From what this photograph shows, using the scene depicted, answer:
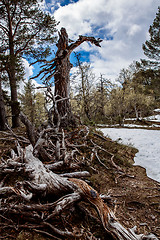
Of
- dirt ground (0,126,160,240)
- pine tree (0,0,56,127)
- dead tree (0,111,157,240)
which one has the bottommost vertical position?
dirt ground (0,126,160,240)

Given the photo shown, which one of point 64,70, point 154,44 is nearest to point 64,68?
point 64,70

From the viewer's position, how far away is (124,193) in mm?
3020

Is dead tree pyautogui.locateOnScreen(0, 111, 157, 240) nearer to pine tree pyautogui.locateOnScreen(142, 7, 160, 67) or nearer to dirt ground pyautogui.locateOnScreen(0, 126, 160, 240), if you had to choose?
dirt ground pyautogui.locateOnScreen(0, 126, 160, 240)

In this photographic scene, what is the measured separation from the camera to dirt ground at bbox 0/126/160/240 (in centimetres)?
198

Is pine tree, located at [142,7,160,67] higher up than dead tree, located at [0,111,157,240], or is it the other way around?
pine tree, located at [142,7,160,67]

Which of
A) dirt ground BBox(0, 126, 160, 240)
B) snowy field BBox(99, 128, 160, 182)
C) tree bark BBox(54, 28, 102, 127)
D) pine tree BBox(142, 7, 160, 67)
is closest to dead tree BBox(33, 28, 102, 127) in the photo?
tree bark BBox(54, 28, 102, 127)

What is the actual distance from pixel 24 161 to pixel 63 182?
3.62 ft

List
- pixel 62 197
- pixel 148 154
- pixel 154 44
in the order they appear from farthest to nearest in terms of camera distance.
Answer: pixel 154 44
pixel 148 154
pixel 62 197

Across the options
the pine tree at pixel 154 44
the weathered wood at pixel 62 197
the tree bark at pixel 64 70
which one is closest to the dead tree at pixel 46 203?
the weathered wood at pixel 62 197

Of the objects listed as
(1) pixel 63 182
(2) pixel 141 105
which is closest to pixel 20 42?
(1) pixel 63 182

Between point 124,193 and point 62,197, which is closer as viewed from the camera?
point 62,197

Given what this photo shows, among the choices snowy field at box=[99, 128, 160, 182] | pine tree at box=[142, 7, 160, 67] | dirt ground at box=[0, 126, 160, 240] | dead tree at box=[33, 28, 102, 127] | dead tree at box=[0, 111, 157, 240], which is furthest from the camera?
pine tree at box=[142, 7, 160, 67]

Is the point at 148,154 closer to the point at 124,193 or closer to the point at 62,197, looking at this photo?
the point at 124,193

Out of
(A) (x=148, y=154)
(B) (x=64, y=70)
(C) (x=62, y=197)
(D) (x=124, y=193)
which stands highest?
(B) (x=64, y=70)
